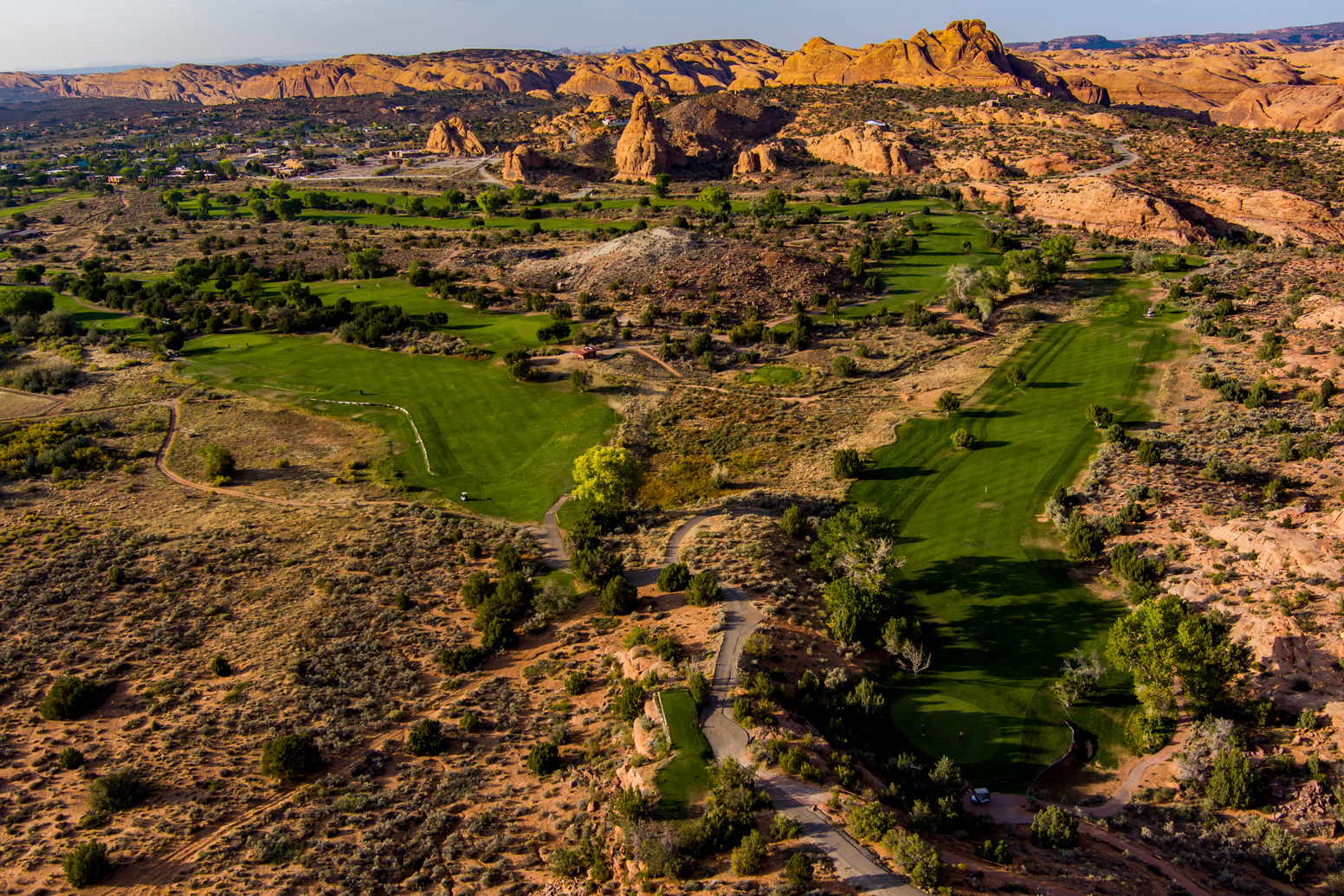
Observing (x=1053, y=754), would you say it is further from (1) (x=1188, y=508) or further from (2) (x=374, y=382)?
(2) (x=374, y=382)

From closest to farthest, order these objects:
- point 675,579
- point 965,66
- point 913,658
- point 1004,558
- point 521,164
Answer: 1. point 913,658
2. point 675,579
3. point 1004,558
4. point 521,164
5. point 965,66

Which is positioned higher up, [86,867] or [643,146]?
[643,146]

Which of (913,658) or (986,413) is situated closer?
(913,658)

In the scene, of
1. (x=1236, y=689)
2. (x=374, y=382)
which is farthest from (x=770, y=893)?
(x=374, y=382)

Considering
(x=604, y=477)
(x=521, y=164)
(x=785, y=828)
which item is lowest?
(x=785, y=828)

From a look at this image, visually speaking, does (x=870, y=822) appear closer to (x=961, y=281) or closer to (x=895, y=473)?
(x=895, y=473)

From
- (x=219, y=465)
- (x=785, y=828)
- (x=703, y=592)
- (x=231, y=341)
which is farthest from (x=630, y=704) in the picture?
(x=231, y=341)
